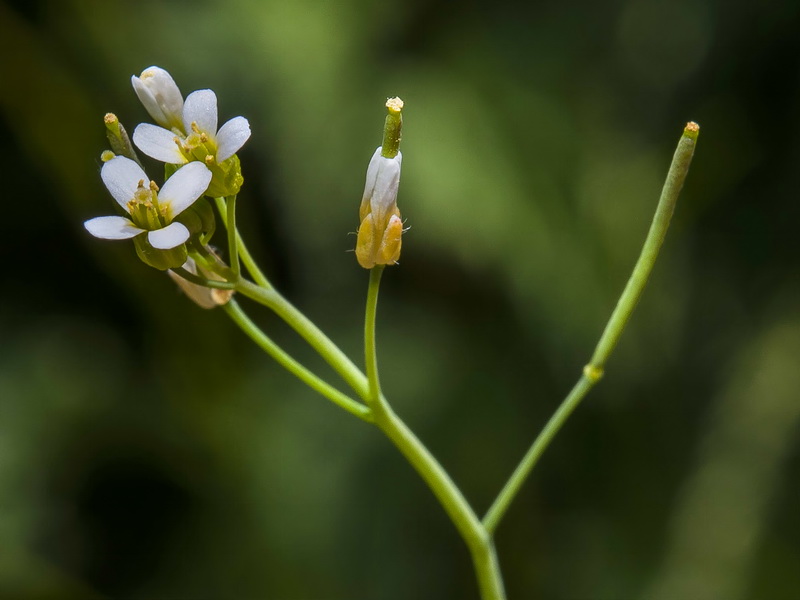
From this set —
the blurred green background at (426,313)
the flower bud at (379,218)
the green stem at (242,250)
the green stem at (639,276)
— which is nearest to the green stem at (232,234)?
the green stem at (242,250)

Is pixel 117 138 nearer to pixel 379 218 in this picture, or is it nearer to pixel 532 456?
pixel 379 218

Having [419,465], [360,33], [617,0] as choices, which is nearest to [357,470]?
[360,33]

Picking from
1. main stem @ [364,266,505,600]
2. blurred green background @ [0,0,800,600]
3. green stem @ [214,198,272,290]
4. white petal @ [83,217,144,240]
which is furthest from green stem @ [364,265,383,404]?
blurred green background @ [0,0,800,600]

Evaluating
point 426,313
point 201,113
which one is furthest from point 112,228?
point 426,313

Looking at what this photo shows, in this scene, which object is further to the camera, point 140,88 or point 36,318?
point 36,318

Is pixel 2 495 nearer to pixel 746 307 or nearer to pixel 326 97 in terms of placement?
pixel 326 97

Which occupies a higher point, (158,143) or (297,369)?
(158,143)
